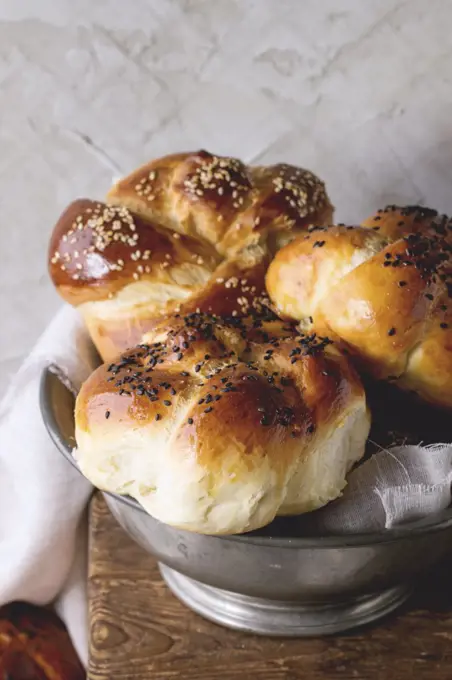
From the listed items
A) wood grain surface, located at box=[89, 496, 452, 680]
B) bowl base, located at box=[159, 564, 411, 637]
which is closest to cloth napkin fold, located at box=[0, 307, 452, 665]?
wood grain surface, located at box=[89, 496, 452, 680]

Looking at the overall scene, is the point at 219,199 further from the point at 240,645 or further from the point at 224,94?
the point at 240,645

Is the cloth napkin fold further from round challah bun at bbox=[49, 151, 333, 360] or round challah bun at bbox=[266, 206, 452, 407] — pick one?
round challah bun at bbox=[266, 206, 452, 407]

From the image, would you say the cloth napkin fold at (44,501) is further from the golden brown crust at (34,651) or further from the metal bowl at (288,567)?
the metal bowl at (288,567)

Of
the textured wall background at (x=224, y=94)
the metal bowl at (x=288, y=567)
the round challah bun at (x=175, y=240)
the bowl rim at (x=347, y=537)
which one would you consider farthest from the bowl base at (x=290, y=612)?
the textured wall background at (x=224, y=94)

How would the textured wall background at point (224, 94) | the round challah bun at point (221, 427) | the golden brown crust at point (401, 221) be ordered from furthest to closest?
1. the textured wall background at point (224, 94)
2. the golden brown crust at point (401, 221)
3. the round challah bun at point (221, 427)

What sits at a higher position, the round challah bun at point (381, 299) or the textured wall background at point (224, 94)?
the textured wall background at point (224, 94)

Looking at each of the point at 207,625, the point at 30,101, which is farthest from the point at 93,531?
the point at 30,101
